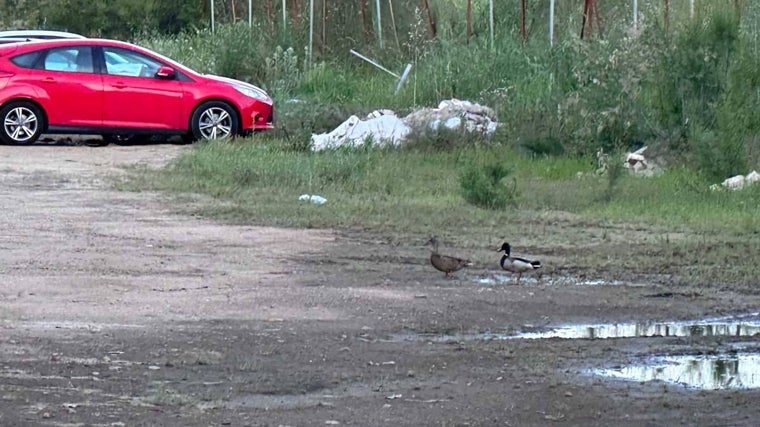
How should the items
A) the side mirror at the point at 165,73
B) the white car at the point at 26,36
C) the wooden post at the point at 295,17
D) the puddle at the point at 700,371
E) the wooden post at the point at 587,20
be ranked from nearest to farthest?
the puddle at the point at 700,371
the side mirror at the point at 165,73
the wooden post at the point at 587,20
the white car at the point at 26,36
the wooden post at the point at 295,17

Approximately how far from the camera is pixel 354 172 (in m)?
17.6

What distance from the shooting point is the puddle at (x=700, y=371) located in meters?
8.38

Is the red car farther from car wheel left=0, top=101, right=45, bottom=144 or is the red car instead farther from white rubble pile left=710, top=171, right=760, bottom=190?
white rubble pile left=710, top=171, right=760, bottom=190

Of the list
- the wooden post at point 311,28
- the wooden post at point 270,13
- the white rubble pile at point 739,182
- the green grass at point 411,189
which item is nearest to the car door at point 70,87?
the green grass at point 411,189

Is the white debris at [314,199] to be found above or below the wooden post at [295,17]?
below

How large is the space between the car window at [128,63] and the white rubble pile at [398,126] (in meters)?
2.98

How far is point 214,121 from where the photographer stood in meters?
22.8

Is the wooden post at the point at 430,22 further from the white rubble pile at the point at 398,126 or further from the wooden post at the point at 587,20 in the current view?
the white rubble pile at the point at 398,126

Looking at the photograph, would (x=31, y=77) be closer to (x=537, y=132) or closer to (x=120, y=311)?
(x=537, y=132)

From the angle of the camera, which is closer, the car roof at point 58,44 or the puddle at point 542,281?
the puddle at point 542,281

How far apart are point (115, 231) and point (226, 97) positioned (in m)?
9.03

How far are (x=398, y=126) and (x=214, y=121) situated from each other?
3.16m

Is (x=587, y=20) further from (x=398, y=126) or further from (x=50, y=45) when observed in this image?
(x=50, y=45)

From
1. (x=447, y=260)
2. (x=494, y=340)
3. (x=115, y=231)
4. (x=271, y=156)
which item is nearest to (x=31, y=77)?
(x=271, y=156)
